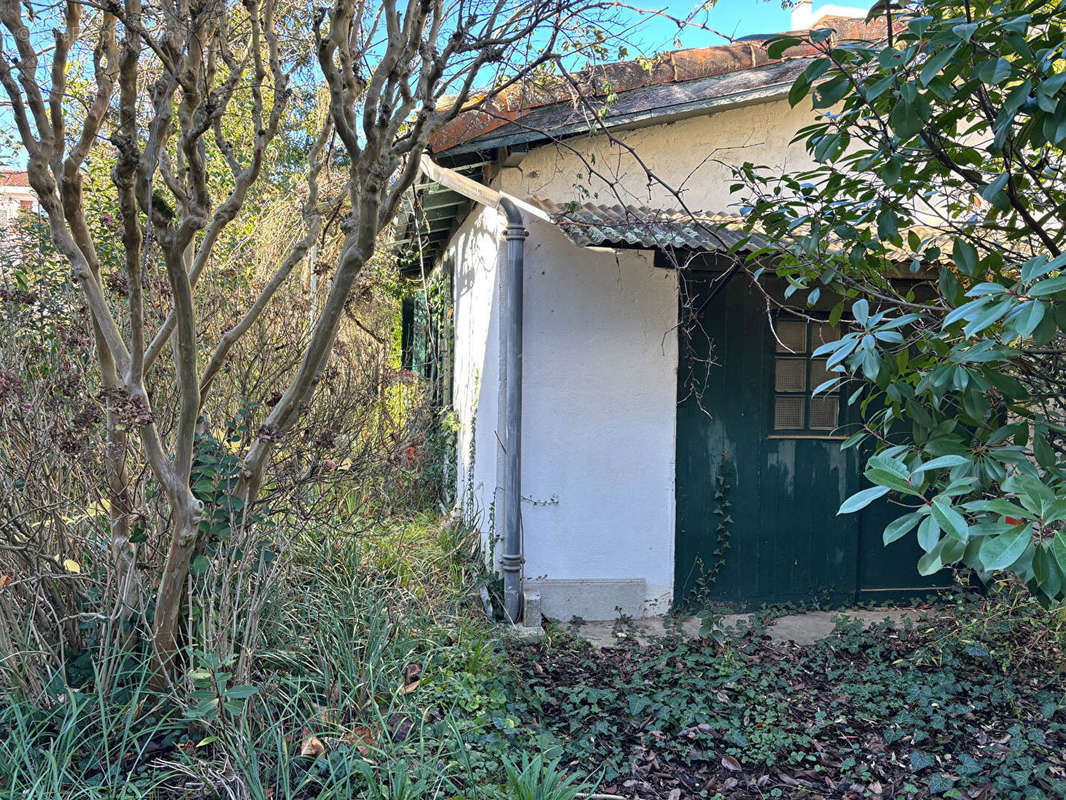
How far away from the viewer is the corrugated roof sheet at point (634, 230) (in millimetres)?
4633

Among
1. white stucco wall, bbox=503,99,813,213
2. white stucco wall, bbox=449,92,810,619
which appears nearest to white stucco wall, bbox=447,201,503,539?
white stucco wall, bbox=449,92,810,619

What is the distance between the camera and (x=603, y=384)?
18.0 ft

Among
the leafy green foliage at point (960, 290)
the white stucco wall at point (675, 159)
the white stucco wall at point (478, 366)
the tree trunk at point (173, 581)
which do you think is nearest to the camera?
the leafy green foliage at point (960, 290)

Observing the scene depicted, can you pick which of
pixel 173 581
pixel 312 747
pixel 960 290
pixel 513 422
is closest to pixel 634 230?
pixel 513 422

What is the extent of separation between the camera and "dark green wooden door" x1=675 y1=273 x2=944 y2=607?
5.63 m

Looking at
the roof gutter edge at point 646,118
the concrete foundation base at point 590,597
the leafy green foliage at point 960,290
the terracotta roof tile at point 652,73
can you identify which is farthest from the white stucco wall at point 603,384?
the leafy green foliage at point 960,290

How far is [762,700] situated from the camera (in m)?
4.09

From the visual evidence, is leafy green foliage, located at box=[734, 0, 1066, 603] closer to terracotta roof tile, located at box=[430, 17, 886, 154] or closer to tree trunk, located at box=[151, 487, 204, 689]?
tree trunk, located at box=[151, 487, 204, 689]

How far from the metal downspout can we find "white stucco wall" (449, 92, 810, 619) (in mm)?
193

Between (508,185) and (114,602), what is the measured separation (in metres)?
3.90

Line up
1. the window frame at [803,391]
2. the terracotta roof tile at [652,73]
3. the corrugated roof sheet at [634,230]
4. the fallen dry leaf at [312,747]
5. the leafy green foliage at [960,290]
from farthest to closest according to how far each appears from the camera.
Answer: the window frame at [803,391] → the terracotta roof tile at [652,73] → the corrugated roof sheet at [634,230] → the fallen dry leaf at [312,747] → the leafy green foliage at [960,290]

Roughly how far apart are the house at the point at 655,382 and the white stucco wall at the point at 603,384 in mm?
12

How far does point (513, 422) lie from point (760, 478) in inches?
79.5

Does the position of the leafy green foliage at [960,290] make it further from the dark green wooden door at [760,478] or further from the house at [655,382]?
the dark green wooden door at [760,478]
